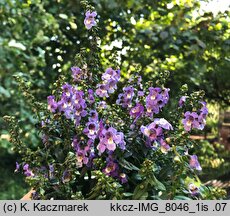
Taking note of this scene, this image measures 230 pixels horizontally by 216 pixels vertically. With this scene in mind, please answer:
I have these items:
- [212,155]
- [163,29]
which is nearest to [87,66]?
[163,29]

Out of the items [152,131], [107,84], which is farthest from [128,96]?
[152,131]

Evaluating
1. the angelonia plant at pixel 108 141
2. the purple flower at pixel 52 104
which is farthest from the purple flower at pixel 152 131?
the purple flower at pixel 52 104

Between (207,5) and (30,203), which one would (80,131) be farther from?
(207,5)

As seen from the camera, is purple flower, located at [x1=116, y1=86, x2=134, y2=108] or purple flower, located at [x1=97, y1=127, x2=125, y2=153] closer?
purple flower, located at [x1=97, y1=127, x2=125, y2=153]

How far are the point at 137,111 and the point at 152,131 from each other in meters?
0.10

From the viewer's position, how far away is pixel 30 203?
89 centimetres

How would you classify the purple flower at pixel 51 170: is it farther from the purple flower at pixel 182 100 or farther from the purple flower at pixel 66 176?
the purple flower at pixel 182 100

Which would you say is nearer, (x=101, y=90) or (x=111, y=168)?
(x=111, y=168)

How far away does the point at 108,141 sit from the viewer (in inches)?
37.1

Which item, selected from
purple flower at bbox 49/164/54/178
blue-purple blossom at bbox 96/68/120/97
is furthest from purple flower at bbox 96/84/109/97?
purple flower at bbox 49/164/54/178

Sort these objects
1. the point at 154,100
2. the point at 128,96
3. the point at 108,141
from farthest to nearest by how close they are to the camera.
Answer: the point at 128,96 < the point at 154,100 < the point at 108,141

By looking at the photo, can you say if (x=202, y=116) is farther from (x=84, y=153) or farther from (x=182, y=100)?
(x=84, y=153)

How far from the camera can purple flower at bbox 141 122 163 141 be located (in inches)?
39.2

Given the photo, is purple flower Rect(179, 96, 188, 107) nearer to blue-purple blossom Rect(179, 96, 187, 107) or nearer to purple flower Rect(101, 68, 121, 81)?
blue-purple blossom Rect(179, 96, 187, 107)
